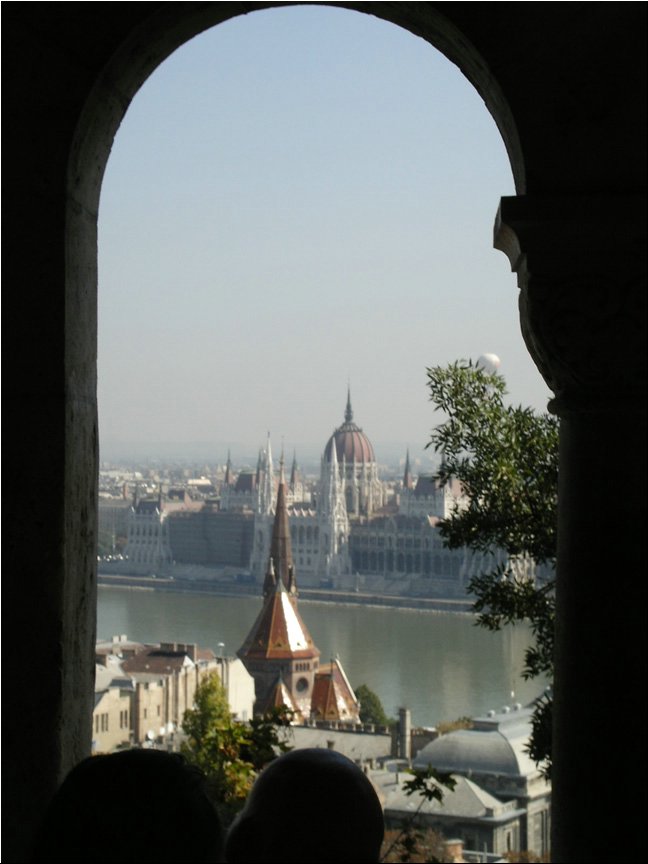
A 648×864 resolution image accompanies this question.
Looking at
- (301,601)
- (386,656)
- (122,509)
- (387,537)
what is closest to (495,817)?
(386,656)

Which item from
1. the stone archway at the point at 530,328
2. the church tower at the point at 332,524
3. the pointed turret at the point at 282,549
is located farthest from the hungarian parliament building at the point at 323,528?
the stone archway at the point at 530,328

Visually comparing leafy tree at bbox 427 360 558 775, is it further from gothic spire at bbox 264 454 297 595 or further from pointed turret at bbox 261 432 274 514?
pointed turret at bbox 261 432 274 514

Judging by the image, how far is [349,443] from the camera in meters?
39.0

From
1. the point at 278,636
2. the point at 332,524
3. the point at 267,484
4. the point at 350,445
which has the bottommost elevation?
the point at 278,636

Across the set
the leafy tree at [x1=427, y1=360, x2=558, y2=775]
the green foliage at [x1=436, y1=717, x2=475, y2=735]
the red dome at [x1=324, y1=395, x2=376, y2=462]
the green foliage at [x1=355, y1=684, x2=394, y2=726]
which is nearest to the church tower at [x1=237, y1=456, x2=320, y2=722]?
the green foliage at [x1=355, y1=684, x2=394, y2=726]

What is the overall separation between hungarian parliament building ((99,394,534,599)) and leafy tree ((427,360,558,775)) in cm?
3093

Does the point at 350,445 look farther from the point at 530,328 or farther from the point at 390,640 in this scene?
the point at 530,328

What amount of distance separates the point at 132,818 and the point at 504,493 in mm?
1540

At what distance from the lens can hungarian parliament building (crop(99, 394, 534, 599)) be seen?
114 feet

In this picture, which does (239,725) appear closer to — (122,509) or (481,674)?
(481,674)

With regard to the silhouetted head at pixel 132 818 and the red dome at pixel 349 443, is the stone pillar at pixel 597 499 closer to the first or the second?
the silhouetted head at pixel 132 818

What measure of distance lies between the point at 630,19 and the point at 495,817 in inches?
430

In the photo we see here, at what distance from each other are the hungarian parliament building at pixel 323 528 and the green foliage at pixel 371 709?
14.7m

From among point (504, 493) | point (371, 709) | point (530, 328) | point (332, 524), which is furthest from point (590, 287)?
point (332, 524)
